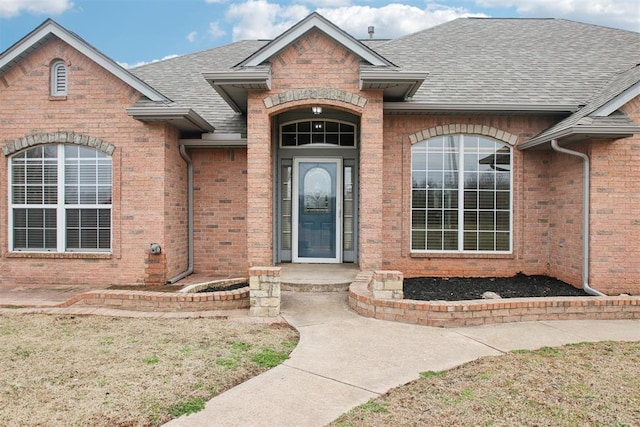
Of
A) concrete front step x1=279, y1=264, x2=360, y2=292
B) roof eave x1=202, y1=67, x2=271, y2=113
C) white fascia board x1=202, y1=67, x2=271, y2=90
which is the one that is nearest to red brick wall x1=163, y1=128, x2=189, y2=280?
roof eave x1=202, y1=67, x2=271, y2=113

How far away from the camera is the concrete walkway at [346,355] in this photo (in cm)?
339

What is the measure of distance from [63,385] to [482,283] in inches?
271

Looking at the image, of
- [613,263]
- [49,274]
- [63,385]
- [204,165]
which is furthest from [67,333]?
[613,263]

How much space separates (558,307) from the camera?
6133 millimetres

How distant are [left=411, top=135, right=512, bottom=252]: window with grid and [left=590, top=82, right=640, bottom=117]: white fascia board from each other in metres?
1.84

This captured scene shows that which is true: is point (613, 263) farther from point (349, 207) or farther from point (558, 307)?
point (349, 207)

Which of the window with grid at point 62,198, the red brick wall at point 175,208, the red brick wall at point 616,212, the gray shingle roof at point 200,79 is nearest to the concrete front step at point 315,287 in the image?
the red brick wall at point 175,208

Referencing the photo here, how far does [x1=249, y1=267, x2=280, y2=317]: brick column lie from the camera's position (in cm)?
609

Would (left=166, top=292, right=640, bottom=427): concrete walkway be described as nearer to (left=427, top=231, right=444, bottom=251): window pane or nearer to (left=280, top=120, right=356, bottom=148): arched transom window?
(left=427, top=231, right=444, bottom=251): window pane

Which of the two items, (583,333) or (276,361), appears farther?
(583,333)

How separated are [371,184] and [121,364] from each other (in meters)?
4.83

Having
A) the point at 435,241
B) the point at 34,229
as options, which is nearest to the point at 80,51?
the point at 34,229

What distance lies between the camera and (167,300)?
6.44 meters

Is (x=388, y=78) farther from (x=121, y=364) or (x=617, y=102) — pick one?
(x=121, y=364)
